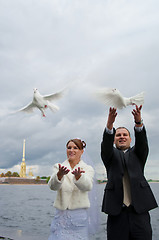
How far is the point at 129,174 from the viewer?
9.71 feet

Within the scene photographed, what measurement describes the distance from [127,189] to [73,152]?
1045 mm

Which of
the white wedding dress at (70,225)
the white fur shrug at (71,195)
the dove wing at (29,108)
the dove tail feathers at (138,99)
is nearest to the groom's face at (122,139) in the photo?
the dove tail feathers at (138,99)

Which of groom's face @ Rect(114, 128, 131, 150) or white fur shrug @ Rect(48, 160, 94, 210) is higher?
groom's face @ Rect(114, 128, 131, 150)

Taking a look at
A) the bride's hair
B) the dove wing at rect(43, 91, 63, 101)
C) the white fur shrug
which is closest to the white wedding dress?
the white fur shrug

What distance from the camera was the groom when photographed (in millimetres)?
2773

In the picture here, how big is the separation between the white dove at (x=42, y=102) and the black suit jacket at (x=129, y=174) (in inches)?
175

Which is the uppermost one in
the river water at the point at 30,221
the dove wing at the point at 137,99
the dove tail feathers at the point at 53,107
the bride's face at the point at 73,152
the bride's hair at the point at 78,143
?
the dove tail feathers at the point at 53,107

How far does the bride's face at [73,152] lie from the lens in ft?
→ 12.1

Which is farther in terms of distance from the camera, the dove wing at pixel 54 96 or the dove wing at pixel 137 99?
the dove wing at pixel 54 96

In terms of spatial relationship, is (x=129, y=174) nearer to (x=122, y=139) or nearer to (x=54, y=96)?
(x=122, y=139)

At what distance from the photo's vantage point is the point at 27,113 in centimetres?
754

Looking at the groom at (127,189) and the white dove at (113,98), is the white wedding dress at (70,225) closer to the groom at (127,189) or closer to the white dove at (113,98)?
the groom at (127,189)

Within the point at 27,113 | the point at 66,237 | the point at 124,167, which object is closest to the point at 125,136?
the point at 124,167

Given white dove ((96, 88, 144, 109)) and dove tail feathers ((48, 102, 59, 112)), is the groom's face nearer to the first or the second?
white dove ((96, 88, 144, 109))
